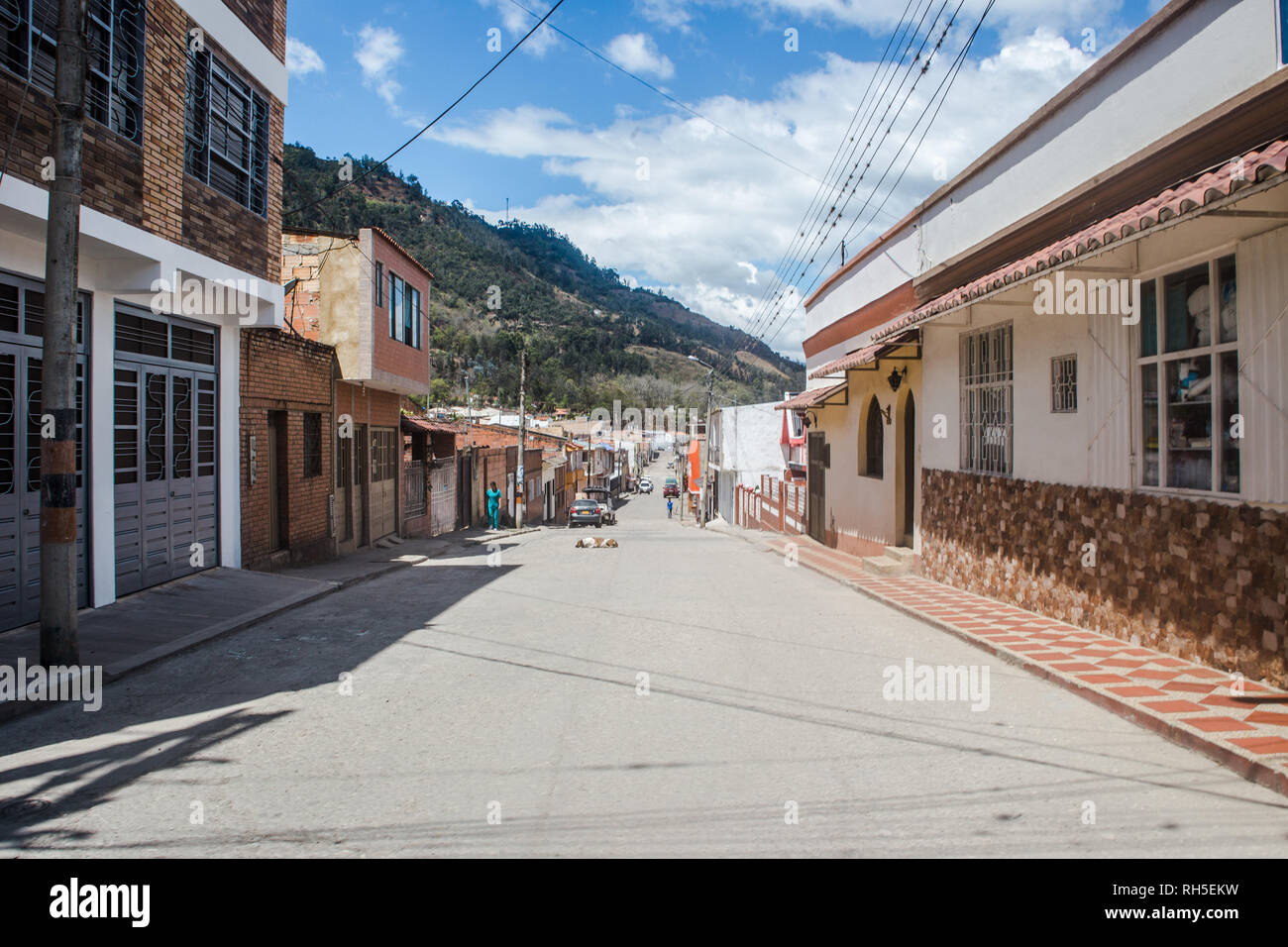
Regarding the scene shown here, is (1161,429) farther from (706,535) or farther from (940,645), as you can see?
(706,535)

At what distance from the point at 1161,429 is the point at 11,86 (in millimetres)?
10473

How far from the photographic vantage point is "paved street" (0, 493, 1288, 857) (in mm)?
4098

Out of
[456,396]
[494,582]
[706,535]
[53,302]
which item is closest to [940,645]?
[494,582]

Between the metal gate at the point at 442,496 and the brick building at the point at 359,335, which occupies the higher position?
the brick building at the point at 359,335

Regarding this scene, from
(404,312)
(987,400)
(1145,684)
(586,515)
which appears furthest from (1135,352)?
(586,515)

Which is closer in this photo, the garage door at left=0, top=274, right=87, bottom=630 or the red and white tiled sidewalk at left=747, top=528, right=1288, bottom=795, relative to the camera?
the red and white tiled sidewalk at left=747, top=528, right=1288, bottom=795

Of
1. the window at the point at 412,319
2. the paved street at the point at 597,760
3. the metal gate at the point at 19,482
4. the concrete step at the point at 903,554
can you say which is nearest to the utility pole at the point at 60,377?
the paved street at the point at 597,760

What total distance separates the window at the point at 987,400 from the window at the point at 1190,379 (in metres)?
3.04

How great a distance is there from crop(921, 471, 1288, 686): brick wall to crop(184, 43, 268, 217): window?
11054mm

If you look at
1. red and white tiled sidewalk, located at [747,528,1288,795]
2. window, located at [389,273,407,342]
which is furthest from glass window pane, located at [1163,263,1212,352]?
window, located at [389,273,407,342]

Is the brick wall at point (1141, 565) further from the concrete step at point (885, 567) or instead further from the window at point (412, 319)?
the window at point (412, 319)

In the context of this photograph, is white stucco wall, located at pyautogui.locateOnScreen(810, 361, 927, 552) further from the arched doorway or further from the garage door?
the garage door

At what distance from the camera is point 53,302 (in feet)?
22.8

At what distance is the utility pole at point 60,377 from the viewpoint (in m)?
6.90
